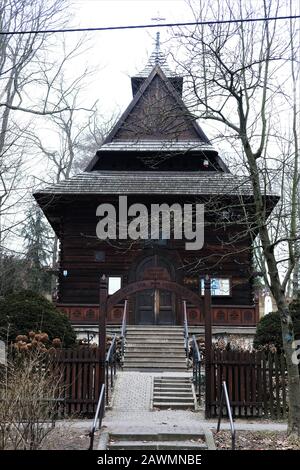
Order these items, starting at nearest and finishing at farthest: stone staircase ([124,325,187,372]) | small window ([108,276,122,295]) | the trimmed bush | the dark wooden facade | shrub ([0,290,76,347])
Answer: shrub ([0,290,76,347]), the trimmed bush, stone staircase ([124,325,187,372]), the dark wooden facade, small window ([108,276,122,295])

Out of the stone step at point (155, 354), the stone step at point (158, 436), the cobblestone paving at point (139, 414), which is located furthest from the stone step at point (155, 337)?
the stone step at point (158, 436)

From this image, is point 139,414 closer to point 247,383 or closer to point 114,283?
point 247,383

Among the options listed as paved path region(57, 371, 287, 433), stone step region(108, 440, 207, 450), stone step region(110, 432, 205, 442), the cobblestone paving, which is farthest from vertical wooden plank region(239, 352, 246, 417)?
stone step region(108, 440, 207, 450)

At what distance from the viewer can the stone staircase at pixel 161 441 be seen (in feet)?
29.9

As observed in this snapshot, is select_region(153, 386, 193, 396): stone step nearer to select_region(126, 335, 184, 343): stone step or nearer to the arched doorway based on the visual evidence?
select_region(126, 335, 184, 343): stone step

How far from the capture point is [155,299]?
21.9 m

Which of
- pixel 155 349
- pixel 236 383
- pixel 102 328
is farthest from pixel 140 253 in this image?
pixel 236 383

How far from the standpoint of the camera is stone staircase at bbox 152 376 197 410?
13.1m

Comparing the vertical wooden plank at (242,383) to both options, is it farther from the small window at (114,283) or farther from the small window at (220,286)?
the small window at (114,283)

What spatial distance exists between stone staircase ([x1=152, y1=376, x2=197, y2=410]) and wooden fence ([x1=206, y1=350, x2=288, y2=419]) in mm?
1262

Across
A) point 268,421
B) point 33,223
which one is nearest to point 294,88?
point 268,421

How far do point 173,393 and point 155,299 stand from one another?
825cm

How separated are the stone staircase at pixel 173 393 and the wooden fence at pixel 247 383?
1262mm
